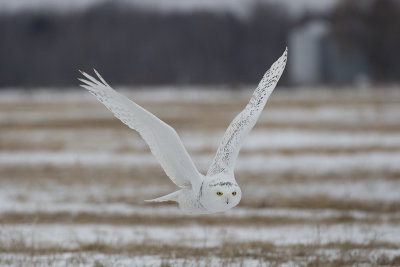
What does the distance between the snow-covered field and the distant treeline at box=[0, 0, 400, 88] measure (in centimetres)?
3371

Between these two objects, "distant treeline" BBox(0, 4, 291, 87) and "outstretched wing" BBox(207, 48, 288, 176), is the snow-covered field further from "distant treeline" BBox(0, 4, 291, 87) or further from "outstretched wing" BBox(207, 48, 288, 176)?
"distant treeline" BBox(0, 4, 291, 87)

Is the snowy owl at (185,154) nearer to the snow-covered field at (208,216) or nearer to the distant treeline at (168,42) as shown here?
the snow-covered field at (208,216)

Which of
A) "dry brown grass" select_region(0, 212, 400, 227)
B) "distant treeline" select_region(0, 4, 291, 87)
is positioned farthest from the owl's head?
"distant treeline" select_region(0, 4, 291, 87)

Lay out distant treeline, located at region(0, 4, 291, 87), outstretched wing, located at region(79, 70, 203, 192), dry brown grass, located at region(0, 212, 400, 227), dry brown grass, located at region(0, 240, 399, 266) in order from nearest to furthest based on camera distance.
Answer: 1. outstretched wing, located at region(79, 70, 203, 192)
2. dry brown grass, located at region(0, 240, 399, 266)
3. dry brown grass, located at region(0, 212, 400, 227)
4. distant treeline, located at region(0, 4, 291, 87)

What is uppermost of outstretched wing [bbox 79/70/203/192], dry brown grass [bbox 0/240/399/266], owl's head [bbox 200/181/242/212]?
outstretched wing [bbox 79/70/203/192]

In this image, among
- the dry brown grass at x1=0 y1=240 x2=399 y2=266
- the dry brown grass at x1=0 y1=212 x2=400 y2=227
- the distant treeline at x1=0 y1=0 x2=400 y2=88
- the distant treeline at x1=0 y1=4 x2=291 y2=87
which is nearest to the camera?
the dry brown grass at x1=0 y1=240 x2=399 y2=266

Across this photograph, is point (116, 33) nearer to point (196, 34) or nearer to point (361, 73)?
point (196, 34)

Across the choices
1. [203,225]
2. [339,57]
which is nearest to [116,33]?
[339,57]

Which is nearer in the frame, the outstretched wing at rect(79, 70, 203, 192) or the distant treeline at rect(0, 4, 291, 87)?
the outstretched wing at rect(79, 70, 203, 192)

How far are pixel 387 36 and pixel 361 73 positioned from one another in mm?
3594

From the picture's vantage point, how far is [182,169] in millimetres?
6234

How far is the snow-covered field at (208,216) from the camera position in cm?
738

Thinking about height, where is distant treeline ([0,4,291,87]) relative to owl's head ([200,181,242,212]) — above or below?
above

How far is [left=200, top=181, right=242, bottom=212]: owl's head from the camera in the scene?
585 cm
